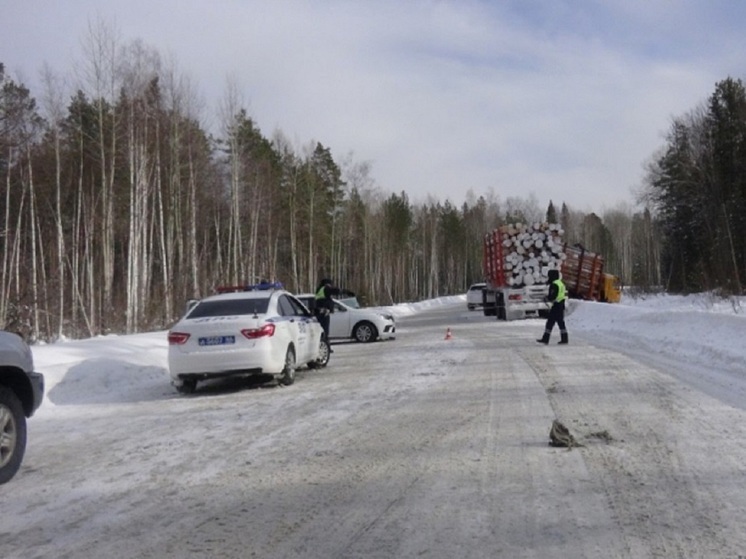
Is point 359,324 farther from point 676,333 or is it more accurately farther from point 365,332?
point 676,333

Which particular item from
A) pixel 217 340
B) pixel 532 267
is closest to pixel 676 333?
pixel 217 340

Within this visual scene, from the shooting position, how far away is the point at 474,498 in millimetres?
5219

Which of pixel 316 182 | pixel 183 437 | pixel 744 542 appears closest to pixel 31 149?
pixel 316 182

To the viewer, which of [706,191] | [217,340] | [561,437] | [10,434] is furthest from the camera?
[706,191]

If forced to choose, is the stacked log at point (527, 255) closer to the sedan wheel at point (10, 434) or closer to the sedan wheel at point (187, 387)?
the sedan wheel at point (187, 387)

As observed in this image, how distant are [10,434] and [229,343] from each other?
5.07 m

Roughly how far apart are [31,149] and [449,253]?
7274 cm

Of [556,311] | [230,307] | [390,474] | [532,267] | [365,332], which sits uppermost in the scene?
[532,267]

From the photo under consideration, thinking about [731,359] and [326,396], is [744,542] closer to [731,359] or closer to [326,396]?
[326,396]

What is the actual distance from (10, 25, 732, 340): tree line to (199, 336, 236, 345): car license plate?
46.4 ft

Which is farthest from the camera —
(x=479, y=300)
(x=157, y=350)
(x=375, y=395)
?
(x=479, y=300)

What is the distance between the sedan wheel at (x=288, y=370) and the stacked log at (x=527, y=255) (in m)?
18.5

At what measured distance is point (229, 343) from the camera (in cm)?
1141

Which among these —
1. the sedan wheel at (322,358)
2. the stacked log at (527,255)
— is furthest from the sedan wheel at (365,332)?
the stacked log at (527,255)
